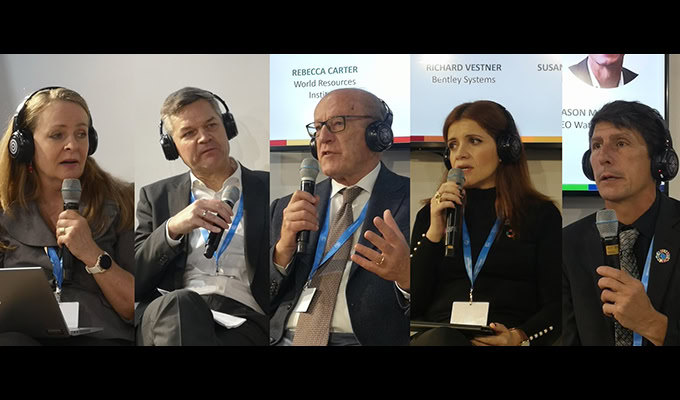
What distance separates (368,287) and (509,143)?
4.27ft

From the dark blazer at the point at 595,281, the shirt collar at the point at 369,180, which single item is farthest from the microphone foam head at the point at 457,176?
the dark blazer at the point at 595,281

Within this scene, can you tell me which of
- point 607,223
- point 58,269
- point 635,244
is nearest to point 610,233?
point 607,223

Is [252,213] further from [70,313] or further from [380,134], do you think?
[70,313]

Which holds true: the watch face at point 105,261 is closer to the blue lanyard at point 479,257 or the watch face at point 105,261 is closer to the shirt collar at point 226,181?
the shirt collar at point 226,181

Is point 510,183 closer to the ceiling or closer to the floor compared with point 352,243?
closer to the ceiling

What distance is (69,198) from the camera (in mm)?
4898

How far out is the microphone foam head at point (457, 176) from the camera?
468 cm

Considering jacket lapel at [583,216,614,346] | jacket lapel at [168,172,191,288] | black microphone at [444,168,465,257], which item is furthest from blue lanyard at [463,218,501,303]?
jacket lapel at [168,172,191,288]

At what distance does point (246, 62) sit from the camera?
197 inches

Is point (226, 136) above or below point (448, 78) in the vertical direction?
below

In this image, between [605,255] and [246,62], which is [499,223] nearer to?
[605,255]

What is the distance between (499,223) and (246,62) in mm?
2034
